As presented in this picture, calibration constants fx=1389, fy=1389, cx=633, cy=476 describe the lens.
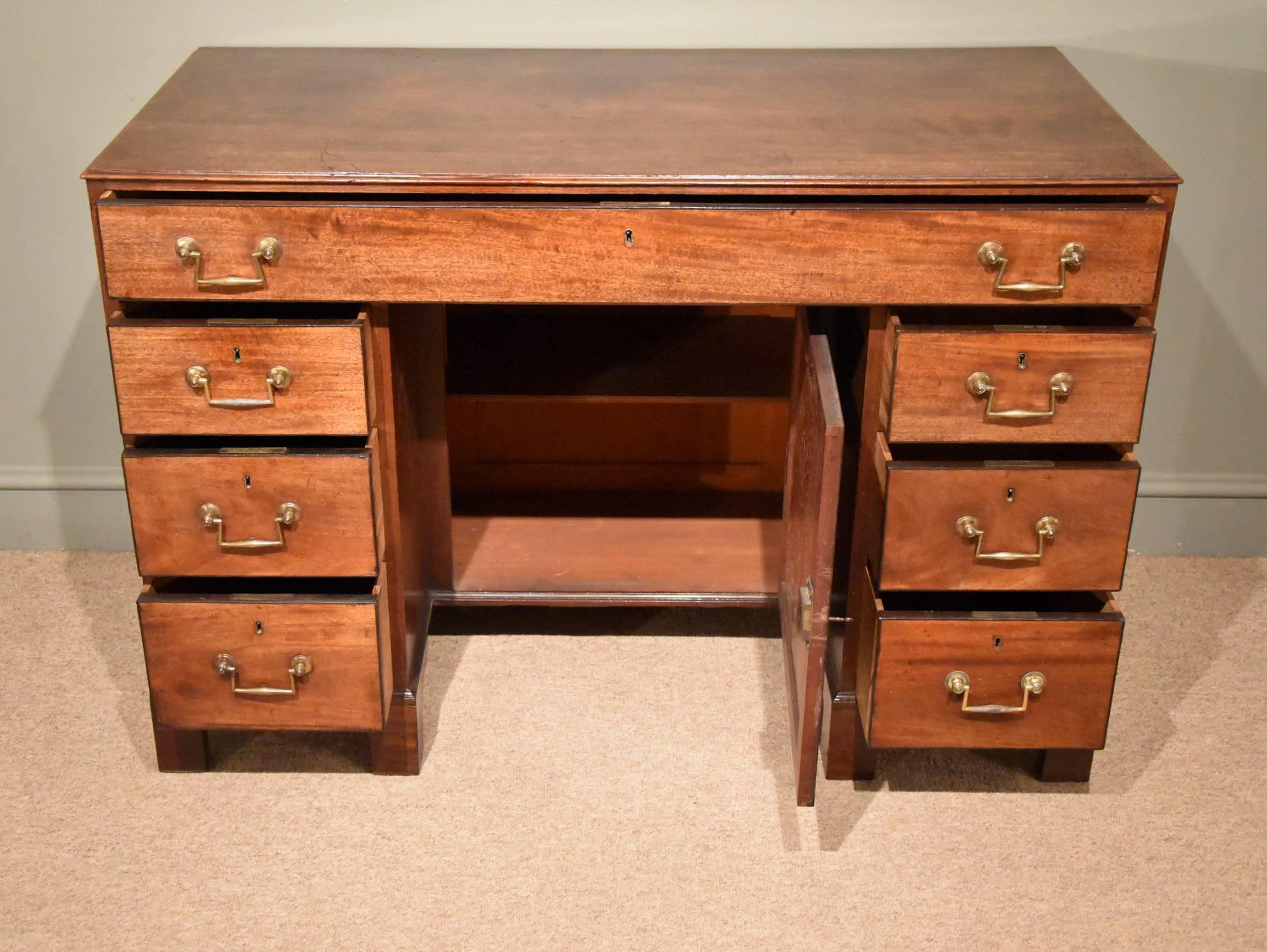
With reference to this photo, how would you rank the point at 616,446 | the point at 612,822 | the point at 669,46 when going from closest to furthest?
the point at 612,822
the point at 669,46
the point at 616,446

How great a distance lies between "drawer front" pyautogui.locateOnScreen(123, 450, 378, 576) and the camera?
1.55 metres

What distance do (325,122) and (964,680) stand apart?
3.19 feet

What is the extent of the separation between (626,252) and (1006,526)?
53 centimetres

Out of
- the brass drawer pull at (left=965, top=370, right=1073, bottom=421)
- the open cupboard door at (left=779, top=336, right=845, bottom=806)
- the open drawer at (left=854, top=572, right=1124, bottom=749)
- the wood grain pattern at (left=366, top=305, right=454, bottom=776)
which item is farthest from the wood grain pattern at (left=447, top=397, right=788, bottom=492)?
the brass drawer pull at (left=965, top=370, right=1073, bottom=421)

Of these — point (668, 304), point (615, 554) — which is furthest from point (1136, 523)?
point (668, 304)

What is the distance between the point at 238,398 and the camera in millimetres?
1527

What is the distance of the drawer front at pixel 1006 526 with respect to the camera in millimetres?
1550

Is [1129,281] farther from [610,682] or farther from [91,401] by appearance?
[91,401]

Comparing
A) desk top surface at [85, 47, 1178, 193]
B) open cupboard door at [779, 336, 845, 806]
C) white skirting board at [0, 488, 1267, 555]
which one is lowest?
white skirting board at [0, 488, 1267, 555]

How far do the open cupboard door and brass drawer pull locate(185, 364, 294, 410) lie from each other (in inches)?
22.8

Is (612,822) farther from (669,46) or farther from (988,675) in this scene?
(669,46)

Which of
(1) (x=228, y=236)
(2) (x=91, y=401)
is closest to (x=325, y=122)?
(1) (x=228, y=236)

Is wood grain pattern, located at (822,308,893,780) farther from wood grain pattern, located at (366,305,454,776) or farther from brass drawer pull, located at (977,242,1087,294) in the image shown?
wood grain pattern, located at (366,305,454,776)

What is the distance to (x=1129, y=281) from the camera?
1.47 m
